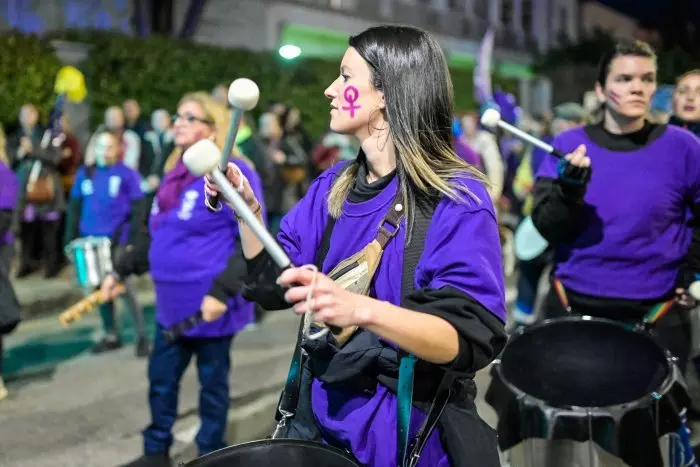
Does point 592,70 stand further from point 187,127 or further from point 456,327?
point 456,327

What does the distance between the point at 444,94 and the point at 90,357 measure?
17.0ft

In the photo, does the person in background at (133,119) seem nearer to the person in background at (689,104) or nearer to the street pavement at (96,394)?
the street pavement at (96,394)

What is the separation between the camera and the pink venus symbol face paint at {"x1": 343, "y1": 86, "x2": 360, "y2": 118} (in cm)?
196

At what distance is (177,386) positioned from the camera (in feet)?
13.2

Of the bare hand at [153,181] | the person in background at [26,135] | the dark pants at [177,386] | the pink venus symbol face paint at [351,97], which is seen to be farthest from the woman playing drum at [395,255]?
the person in background at [26,135]

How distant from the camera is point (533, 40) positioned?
36688 mm

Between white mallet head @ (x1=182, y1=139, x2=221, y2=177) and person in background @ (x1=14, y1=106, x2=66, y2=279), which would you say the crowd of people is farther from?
person in background @ (x1=14, y1=106, x2=66, y2=279)

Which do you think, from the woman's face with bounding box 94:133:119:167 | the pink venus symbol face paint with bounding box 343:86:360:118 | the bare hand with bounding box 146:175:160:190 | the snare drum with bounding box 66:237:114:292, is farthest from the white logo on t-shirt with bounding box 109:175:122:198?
the pink venus symbol face paint with bounding box 343:86:360:118

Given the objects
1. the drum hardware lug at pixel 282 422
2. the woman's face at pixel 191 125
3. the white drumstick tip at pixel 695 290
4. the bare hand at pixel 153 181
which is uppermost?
the woman's face at pixel 191 125

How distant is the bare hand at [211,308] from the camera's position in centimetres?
371

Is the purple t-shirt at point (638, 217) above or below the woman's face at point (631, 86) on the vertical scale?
below

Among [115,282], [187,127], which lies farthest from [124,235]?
[187,127]

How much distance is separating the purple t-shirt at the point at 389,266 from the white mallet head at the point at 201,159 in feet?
1.99

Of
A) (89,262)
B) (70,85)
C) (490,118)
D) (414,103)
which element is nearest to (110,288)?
(89,262)
